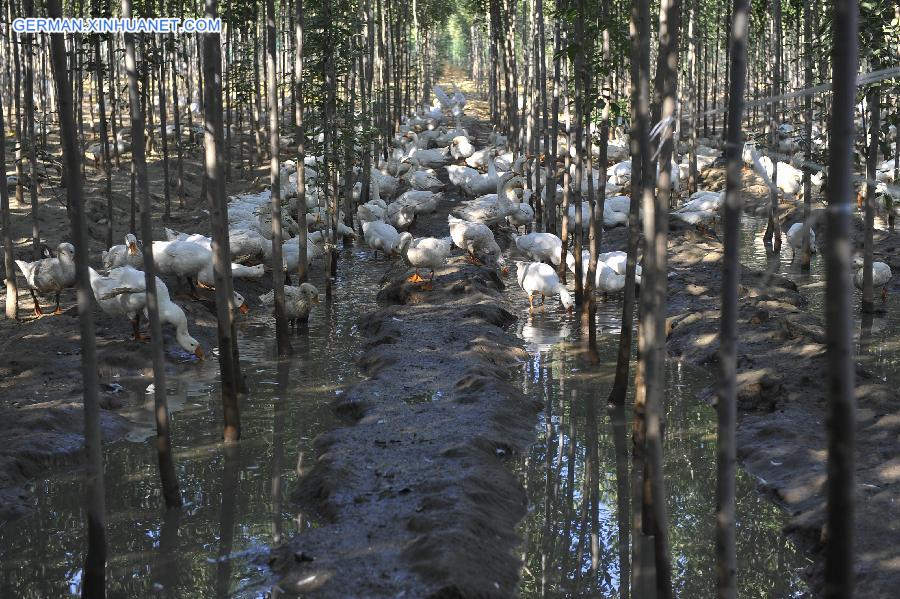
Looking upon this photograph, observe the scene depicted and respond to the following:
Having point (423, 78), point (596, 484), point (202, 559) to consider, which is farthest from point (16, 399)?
point (423, 78)

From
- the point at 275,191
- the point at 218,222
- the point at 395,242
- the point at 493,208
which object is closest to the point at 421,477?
the point at 218,222

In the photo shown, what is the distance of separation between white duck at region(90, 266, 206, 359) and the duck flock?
0.01 meters

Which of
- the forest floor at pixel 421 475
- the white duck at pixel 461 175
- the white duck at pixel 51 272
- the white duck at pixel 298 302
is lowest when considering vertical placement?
the forest floor at pixel 421 475

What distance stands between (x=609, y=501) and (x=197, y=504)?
3855 millimetres

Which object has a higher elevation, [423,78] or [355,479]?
[423,78]

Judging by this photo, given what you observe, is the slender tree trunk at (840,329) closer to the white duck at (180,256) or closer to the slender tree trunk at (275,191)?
the slender tree trunk at (275,191)

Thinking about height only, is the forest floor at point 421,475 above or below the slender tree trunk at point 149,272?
Answer: below

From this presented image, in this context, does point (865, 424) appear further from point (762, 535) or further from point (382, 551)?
point (382, 551)

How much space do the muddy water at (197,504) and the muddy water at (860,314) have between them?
5.16 m

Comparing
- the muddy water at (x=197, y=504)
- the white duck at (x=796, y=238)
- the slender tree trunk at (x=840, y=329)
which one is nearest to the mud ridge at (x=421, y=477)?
the muddy water at (x=197, y=504)

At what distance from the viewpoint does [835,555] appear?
321 centimetres

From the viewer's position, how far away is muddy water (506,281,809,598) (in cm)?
716

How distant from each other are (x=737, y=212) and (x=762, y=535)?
4.04 m

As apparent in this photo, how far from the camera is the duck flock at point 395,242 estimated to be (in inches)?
592
